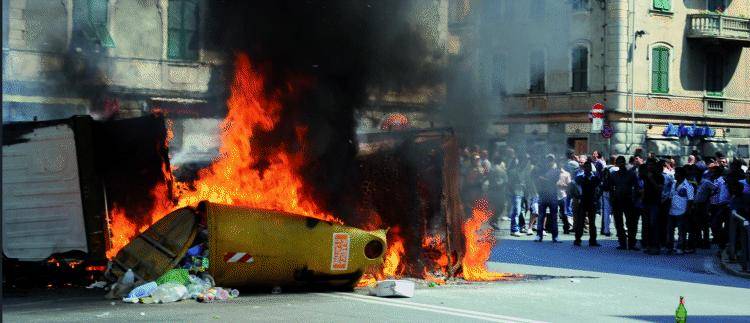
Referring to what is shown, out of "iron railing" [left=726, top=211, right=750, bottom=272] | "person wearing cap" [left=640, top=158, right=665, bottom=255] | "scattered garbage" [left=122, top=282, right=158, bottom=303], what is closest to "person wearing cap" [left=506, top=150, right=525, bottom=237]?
"person wearing cap" [left=640, top=158, right=665, bottom=255]

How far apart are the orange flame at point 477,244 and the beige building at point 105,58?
12.5 feet

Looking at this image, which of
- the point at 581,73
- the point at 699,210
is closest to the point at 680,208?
the point at 699,210

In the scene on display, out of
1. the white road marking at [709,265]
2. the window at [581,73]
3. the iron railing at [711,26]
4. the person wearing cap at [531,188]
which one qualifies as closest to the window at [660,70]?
the iron railing at [711,26]

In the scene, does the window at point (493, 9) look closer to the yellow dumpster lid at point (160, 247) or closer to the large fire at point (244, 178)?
the large fire at point (244, 178)

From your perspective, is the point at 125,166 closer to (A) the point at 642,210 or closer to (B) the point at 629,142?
(A) the point at 642,210

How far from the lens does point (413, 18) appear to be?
12773 millimetres

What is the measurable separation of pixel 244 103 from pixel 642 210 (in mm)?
7315

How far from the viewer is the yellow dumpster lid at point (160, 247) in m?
9.62

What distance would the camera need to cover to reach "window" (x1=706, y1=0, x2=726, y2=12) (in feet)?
127

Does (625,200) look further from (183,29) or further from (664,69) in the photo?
(664,69)

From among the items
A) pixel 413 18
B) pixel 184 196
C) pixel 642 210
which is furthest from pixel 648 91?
pixel 184 196

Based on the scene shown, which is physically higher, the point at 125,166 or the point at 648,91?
the point at 648,91

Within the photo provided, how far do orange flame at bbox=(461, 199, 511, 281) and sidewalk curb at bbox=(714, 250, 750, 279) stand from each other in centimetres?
364

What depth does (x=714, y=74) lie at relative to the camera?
3912cm
